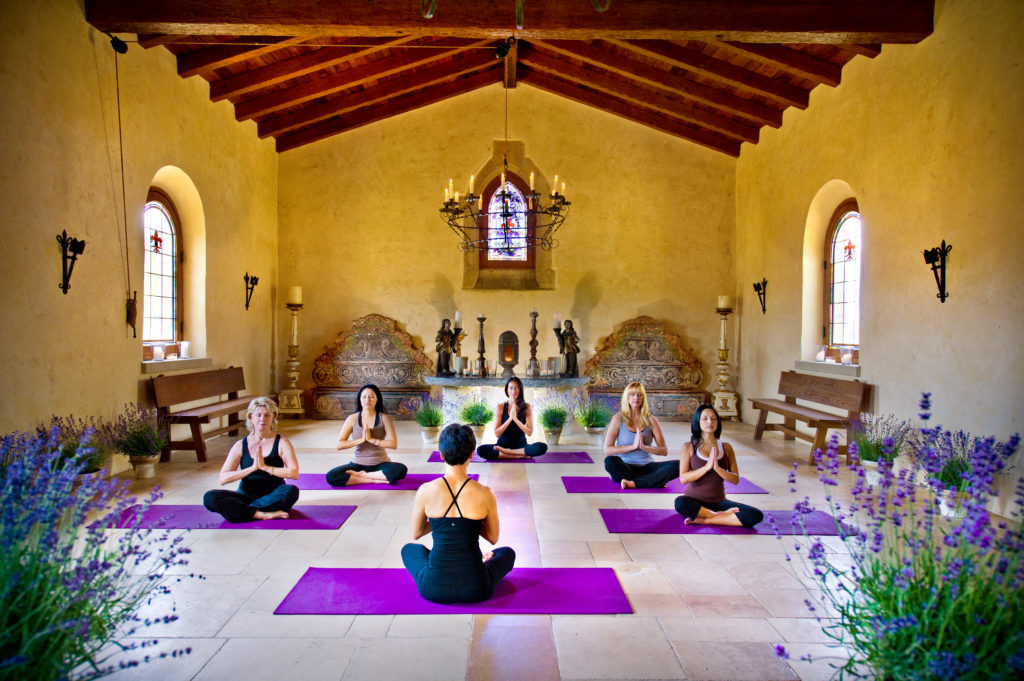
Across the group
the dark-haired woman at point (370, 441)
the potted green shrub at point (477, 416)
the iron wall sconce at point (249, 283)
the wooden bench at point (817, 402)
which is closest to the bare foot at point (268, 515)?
the dark-haired woman at point (370, 441)

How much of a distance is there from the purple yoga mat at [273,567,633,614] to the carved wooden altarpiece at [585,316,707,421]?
245 inches

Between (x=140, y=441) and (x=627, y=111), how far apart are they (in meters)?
7.64

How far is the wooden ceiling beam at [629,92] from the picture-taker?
867 cm

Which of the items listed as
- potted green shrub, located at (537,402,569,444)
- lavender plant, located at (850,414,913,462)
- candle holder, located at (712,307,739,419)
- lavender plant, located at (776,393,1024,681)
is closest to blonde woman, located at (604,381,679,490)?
lavender plant, located at (850,414,913,462)

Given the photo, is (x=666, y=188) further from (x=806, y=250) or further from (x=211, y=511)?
(x=211, y=511)

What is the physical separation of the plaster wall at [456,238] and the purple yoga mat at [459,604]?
6410 mm

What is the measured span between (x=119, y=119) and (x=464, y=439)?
4.93 m

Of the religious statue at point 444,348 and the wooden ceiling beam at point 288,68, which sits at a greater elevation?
the wooden ceiling beam at point 288,68

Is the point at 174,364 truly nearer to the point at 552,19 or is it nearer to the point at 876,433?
the point at 552,19

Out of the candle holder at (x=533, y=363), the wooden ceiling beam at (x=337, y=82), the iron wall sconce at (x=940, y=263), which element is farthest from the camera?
the candle holder at (x=533, y=363)

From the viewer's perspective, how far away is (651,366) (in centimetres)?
967

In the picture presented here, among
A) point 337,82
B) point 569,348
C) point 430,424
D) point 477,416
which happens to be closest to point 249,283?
point 337,82

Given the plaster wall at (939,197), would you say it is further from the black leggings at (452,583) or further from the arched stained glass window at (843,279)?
the black leggings at (452,583)

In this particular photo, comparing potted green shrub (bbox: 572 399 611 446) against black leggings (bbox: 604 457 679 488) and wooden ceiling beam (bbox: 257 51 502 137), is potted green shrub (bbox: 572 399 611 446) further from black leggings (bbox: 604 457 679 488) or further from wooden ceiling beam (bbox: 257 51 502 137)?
wooden ceiling beam (bbox: 257 51 502 137)
